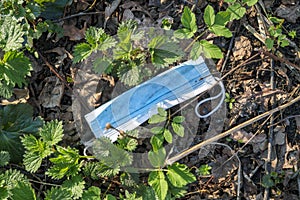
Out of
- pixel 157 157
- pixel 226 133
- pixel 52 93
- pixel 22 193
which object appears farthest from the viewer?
pixel 52 93

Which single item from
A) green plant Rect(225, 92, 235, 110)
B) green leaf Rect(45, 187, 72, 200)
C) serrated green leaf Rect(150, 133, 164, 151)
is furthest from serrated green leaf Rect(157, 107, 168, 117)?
green leaf Rect(45, 187, 72, 200)

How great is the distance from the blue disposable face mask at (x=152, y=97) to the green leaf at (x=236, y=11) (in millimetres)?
267

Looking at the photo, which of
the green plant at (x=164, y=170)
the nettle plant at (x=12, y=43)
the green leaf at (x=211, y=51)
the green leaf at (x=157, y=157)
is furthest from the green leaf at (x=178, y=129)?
the nettle plant at (x=12, y=43)

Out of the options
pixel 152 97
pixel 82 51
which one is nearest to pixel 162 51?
pixel 152 97

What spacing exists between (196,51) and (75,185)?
80cm

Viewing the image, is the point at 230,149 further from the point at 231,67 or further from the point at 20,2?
the point at 20,2

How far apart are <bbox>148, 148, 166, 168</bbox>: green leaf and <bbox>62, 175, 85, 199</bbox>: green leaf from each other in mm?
315

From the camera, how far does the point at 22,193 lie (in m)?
1.98

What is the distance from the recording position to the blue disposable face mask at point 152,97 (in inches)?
88.3

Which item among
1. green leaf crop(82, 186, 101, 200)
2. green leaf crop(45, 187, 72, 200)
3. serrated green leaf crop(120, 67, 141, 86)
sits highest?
serrated green leaf crop(120, 67, 141, 86)

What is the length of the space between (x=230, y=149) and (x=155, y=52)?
1.88ft

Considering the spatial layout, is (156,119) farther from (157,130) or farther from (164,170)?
(164,170)

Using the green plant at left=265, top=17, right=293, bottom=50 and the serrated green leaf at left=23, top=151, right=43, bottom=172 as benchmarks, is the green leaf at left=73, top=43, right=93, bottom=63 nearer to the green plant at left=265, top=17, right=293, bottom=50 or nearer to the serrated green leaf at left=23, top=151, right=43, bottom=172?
the serrated green leaf at left=23, top=151, right=43, bottom=172

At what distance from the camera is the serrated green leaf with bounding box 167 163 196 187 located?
79.4 inches
